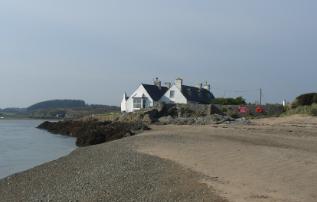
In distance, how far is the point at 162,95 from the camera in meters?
62.4

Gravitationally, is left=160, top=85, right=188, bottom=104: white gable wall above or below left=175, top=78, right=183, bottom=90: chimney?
below

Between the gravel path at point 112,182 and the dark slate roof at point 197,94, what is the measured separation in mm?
42287

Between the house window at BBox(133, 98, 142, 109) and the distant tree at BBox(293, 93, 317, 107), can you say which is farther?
the house window at BBox(133, 98, 142, 109)

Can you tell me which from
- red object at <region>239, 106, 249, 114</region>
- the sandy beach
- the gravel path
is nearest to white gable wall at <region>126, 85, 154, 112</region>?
red object at <region>239, 106, 249, 114</region>

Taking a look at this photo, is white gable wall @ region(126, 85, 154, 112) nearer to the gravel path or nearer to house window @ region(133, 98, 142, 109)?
house window @ region(133, 98, 142, 109)

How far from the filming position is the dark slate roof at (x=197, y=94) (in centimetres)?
6019

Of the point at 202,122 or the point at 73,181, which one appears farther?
the point at 202,122

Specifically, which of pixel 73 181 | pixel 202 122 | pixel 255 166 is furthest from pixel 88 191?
pixel 202 122

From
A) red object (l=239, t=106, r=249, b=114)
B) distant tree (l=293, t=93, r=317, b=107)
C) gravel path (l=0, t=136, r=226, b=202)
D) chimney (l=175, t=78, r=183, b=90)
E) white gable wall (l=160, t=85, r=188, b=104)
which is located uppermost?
chimney (l=175, t=78, r=183, b=90)

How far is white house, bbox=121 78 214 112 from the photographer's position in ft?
195

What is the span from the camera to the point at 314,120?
104 feet

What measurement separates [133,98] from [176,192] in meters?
51.6

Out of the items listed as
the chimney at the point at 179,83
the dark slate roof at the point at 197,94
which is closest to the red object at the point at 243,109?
the dark slate roof at the point at 197,94

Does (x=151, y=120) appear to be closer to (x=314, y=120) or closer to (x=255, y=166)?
(x=314, y=120)
